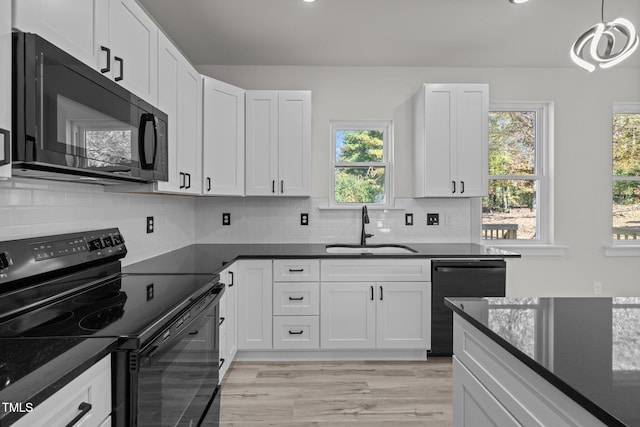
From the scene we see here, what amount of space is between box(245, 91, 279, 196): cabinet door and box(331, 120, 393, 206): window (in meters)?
0.67

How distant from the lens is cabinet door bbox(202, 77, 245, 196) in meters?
2.98

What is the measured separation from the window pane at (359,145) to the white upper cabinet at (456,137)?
0.52m

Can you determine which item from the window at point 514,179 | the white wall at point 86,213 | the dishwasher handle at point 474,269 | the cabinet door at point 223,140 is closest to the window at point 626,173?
the window at point 514,179

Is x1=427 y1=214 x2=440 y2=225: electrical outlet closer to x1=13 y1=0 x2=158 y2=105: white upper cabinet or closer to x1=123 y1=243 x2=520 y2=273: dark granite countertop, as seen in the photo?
x1=123 y1=243 x2=520 y2=273: dark granite countertop

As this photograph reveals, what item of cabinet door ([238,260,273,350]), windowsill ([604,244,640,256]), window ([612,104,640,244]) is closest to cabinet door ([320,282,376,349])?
cabinet door ([238,260,273,350])

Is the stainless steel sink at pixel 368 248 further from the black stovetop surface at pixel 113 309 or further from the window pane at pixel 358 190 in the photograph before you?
the black stovetop surface at pixel 113 309

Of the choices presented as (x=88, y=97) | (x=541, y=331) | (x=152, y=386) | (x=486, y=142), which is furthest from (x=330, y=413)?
(x=486, y=142)

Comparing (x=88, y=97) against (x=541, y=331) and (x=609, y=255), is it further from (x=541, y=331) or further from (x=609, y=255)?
(x=609, y=255)

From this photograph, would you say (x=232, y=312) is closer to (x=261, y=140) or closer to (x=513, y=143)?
(x=261, y=140)

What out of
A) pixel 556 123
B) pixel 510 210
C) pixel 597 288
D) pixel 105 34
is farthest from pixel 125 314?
pixel 597 288

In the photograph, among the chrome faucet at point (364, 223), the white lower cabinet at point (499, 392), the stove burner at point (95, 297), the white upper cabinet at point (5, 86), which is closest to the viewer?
the white lower cabinet at point (499, 392)

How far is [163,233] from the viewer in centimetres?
292

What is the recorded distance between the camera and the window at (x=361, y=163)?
12.2ft

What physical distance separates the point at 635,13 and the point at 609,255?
2.15m
